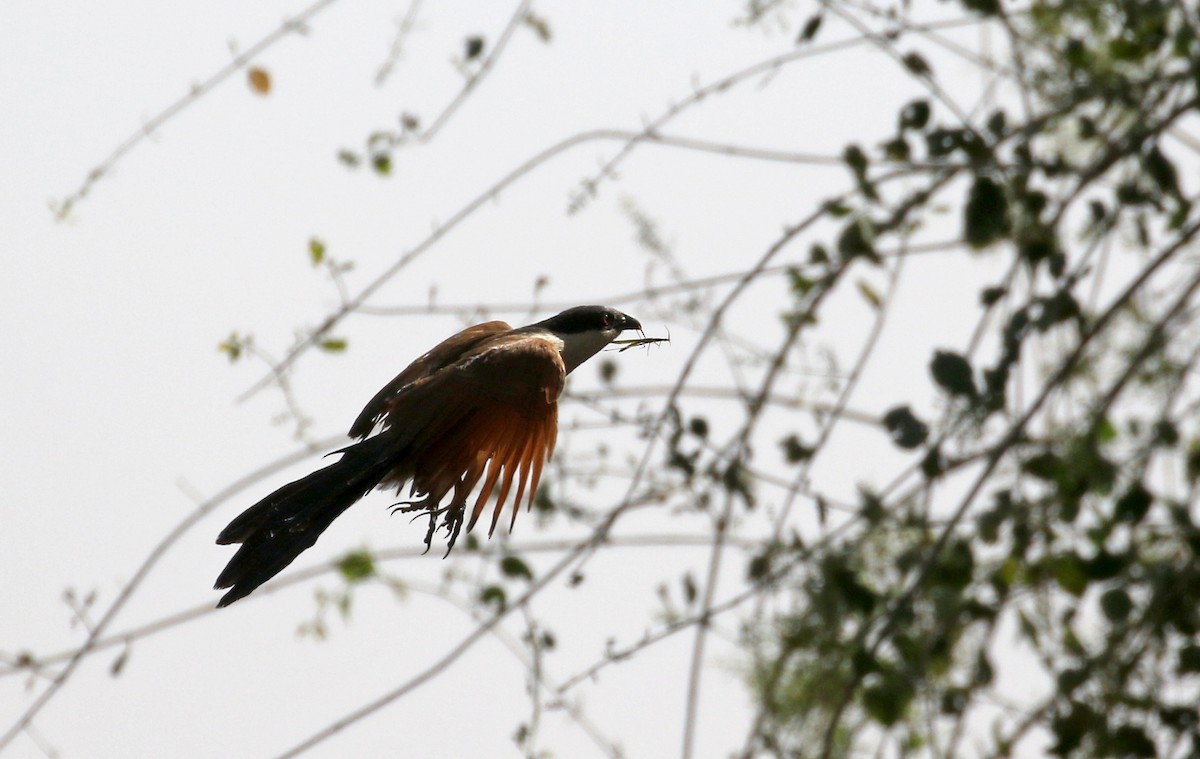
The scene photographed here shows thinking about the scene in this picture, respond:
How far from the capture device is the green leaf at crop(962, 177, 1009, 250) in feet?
10.5

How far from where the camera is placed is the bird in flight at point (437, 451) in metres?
1.78

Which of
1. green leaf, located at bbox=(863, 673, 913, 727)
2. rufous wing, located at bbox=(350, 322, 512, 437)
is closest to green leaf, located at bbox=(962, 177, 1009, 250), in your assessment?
green leaf, located at bbox=(863, 673, 913, 727)

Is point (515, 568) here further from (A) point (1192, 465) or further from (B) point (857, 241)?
(A) point (1192, 465)

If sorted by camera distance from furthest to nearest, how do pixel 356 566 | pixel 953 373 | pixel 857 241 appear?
pixel 356 566, pixel 857 241, pixel 953 373

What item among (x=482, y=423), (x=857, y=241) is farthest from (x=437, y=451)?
(x=857, y=241)

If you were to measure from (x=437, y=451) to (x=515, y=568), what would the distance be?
1.48m

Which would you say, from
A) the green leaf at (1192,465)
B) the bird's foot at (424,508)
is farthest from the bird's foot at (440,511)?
the green leaf at (1192,465)

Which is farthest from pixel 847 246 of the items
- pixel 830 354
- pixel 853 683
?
pixel 853 683

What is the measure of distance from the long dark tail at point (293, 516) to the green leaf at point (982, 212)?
1677 mm

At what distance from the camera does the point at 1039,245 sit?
3242 mm

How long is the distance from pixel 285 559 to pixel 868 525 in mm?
1826

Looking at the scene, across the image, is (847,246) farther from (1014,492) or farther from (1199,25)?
(1199,25)

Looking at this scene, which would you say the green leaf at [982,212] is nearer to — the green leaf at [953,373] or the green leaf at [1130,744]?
the green leaf at [953,373]

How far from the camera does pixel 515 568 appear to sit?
3.42m
